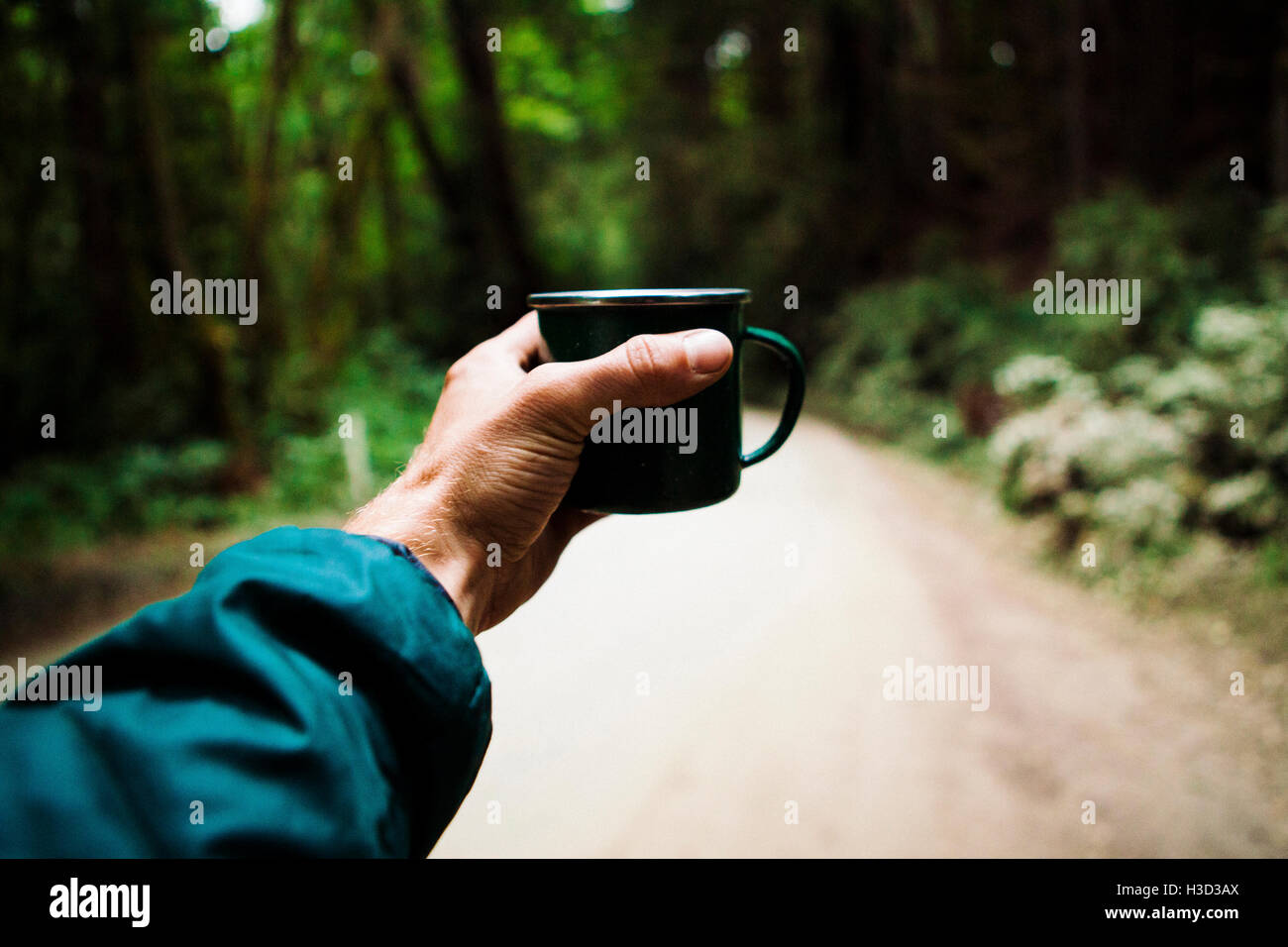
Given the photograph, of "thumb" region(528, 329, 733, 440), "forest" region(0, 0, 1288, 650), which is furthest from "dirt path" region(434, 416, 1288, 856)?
"thumb" region(528, 329, 733, 440)

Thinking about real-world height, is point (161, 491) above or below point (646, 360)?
below

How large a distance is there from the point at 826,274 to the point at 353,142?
25.4 feet

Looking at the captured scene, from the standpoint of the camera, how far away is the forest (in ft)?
20.8

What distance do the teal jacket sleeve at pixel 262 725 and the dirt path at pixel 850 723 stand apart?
233cm

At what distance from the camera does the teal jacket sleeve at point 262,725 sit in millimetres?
835

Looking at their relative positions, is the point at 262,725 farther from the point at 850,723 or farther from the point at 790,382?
the point at 850,723

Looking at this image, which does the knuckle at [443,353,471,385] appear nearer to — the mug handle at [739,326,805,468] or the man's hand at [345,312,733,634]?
the man's hand at [345,312,733,634]

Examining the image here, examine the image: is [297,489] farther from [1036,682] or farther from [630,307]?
[630,307]

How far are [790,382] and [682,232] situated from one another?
16026 millimetres

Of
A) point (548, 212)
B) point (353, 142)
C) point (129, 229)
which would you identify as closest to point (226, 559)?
point (129, 229)

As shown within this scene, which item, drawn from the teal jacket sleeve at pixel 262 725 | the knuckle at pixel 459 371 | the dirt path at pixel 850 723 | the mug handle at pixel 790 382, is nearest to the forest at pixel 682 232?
the dirt path at pixel 850 723

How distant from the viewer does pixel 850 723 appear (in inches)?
156

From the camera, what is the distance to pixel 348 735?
3.02 ft

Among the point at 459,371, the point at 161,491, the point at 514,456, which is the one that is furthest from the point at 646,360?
the point at 161,491
